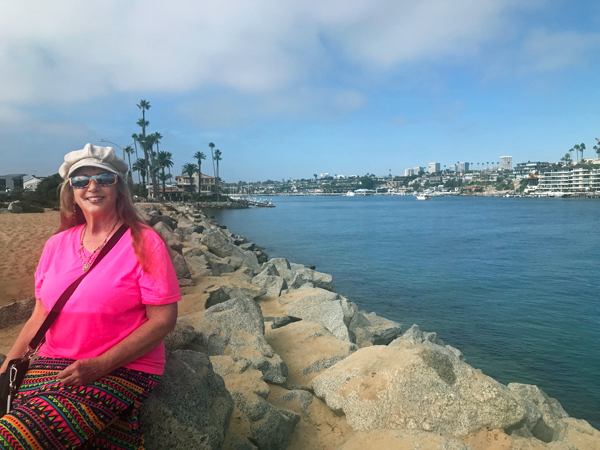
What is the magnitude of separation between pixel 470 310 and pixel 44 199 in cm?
3253

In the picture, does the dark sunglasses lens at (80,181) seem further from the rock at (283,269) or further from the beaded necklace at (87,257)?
the rock at (283,269)

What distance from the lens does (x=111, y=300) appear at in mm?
2199

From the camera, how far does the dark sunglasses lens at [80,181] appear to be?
2.51 meters

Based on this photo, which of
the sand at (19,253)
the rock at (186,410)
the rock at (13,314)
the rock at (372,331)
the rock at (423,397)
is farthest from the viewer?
the sand at (19,253)

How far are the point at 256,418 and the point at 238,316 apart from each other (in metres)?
2.25

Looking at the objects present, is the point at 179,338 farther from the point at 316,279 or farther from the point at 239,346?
the point at 316,279

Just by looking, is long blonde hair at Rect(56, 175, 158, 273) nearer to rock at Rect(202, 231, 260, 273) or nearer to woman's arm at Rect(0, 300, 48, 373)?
woman's arm at Rect(0, 300, 48, 373)

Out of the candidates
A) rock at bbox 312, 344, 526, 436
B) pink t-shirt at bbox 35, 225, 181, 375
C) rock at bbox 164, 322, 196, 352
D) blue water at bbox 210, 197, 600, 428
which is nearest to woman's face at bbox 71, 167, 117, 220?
pink t-shirt at bbox 35, 225, 181, 375

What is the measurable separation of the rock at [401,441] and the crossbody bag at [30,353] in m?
2.40

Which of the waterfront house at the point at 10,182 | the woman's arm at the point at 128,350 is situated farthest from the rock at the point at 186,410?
the waterfront house at the point at 10,182

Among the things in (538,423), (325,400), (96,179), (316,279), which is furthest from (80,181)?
(316,279)

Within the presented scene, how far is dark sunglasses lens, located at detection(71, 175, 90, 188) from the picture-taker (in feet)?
8.22

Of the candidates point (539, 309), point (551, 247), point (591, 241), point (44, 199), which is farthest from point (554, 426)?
point (44, 199)

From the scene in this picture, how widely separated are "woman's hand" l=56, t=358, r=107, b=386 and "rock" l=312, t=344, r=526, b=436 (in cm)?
253
